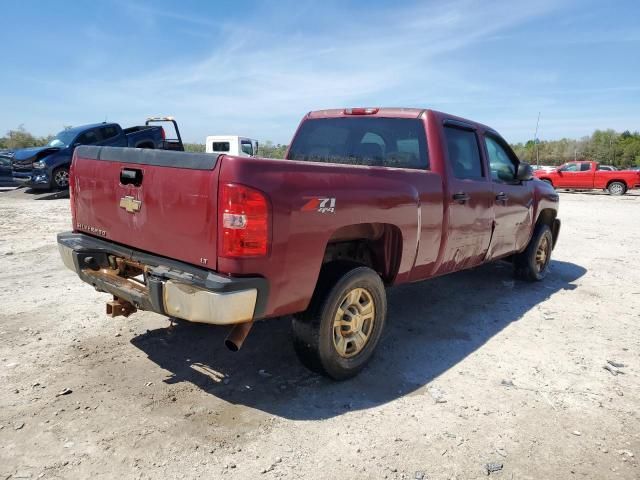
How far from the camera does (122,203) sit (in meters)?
3.10

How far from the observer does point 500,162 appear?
5195 millimetres

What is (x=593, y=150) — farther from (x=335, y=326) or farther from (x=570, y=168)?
(x=335, y=326)

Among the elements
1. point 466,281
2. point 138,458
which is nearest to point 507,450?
point 138,458

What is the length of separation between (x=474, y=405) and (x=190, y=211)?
7.18 ft

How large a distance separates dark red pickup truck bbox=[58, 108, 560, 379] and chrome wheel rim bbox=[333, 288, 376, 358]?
0.03 feet

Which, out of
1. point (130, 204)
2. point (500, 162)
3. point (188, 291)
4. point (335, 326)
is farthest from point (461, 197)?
point (130, 204)

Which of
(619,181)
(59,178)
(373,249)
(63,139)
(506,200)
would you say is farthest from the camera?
(619,181)

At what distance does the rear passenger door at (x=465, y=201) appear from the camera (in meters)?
4.04

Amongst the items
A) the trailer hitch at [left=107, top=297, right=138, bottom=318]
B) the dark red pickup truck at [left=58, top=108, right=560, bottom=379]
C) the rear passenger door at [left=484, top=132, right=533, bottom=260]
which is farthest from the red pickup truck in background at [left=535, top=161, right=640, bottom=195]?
the trailer hitch at [left=107, top=297, right=138, bottom=318]

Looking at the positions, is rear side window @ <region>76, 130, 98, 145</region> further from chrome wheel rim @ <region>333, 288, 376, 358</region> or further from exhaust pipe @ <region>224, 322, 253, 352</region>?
exhaust pipe @ <region>224, 322, 253, 352</region>

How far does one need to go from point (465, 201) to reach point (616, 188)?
81.5ft

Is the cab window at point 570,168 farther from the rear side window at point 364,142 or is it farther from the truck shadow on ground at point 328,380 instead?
the rear side window at point 364,142

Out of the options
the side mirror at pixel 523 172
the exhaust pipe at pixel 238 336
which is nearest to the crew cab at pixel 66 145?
the side mirror at pixel 523 172

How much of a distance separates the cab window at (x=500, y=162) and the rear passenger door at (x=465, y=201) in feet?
1.11
